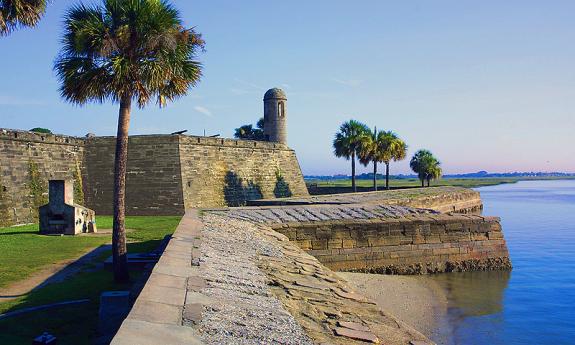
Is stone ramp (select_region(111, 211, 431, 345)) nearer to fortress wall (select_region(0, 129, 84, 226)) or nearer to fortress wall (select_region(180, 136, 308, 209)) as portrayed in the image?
fortress wall (select_region(0, 129, 84, 226))

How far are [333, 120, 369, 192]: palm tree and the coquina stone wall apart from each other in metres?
9.95

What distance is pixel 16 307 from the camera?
693 cm

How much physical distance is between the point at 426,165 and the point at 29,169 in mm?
39014

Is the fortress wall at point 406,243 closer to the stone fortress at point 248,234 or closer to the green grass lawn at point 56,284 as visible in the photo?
the stone fortress at point 248,234

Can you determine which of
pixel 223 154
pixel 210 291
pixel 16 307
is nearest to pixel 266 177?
pixel 223 154

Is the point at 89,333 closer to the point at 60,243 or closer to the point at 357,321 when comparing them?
the point at 357,321

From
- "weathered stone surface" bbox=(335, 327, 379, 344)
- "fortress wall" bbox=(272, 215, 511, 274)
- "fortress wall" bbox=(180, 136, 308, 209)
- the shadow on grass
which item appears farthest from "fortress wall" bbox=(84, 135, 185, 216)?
"weathered stone surface" bbox=(335, 327, 379, 344)

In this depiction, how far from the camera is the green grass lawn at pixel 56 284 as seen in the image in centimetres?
595

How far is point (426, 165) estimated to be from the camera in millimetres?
49812

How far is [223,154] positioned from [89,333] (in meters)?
20.8

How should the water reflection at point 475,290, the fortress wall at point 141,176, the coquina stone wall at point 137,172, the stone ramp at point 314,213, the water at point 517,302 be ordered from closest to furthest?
the water at point 517,302 → the water reflection at point 475,290 → the stone ramp at point 314,213 → the coquina stone wall at point 137,172 → the fortress wall at point 141,176

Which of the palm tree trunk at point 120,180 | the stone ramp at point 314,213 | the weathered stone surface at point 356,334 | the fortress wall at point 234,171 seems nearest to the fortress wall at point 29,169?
the fortress wall at point 234,171

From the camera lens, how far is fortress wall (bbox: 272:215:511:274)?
470 inches

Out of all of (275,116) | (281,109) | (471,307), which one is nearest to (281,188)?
(275,116)
